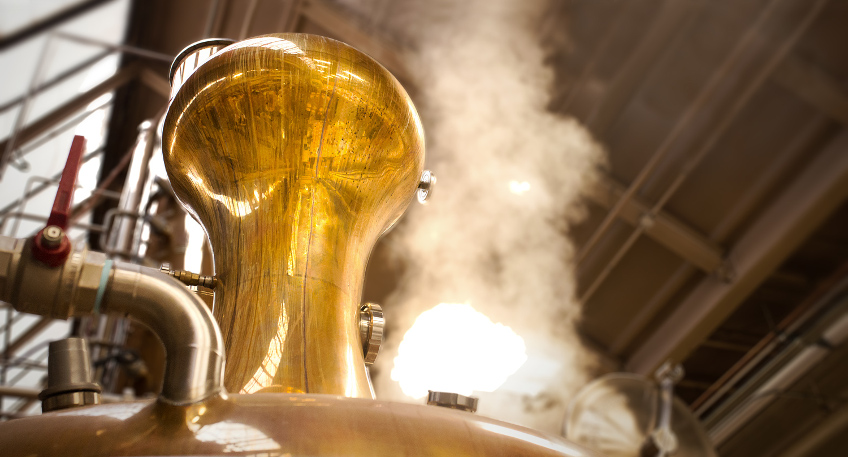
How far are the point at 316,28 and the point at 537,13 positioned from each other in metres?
1.30

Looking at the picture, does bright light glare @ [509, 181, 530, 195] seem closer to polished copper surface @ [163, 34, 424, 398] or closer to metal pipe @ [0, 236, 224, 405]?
polished copper surface @ [163, 34, 424, 398]

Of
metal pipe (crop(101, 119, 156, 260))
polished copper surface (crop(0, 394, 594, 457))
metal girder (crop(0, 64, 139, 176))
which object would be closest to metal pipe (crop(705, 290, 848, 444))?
metal pipe (crop(101, 119, 156, 260))

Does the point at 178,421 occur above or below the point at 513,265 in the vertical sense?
below

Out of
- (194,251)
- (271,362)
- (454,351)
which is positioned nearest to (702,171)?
(454,351)

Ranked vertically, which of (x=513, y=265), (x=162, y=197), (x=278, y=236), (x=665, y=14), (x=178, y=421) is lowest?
(x=178, y=421)

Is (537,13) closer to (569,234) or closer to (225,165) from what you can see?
(569,234)

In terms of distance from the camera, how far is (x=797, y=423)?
5.30 meters

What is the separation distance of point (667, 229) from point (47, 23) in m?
4.02

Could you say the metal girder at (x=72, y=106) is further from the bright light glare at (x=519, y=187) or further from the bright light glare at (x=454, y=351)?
the bright light glare at (x=519, y=187)

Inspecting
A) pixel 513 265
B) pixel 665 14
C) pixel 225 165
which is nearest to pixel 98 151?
pixel 513 265

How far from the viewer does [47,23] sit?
13.9ft

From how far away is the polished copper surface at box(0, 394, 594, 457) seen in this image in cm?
30

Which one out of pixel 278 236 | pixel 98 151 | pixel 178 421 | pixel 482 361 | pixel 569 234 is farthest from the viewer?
pixel 98 151

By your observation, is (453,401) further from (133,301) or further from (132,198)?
(132,198)
